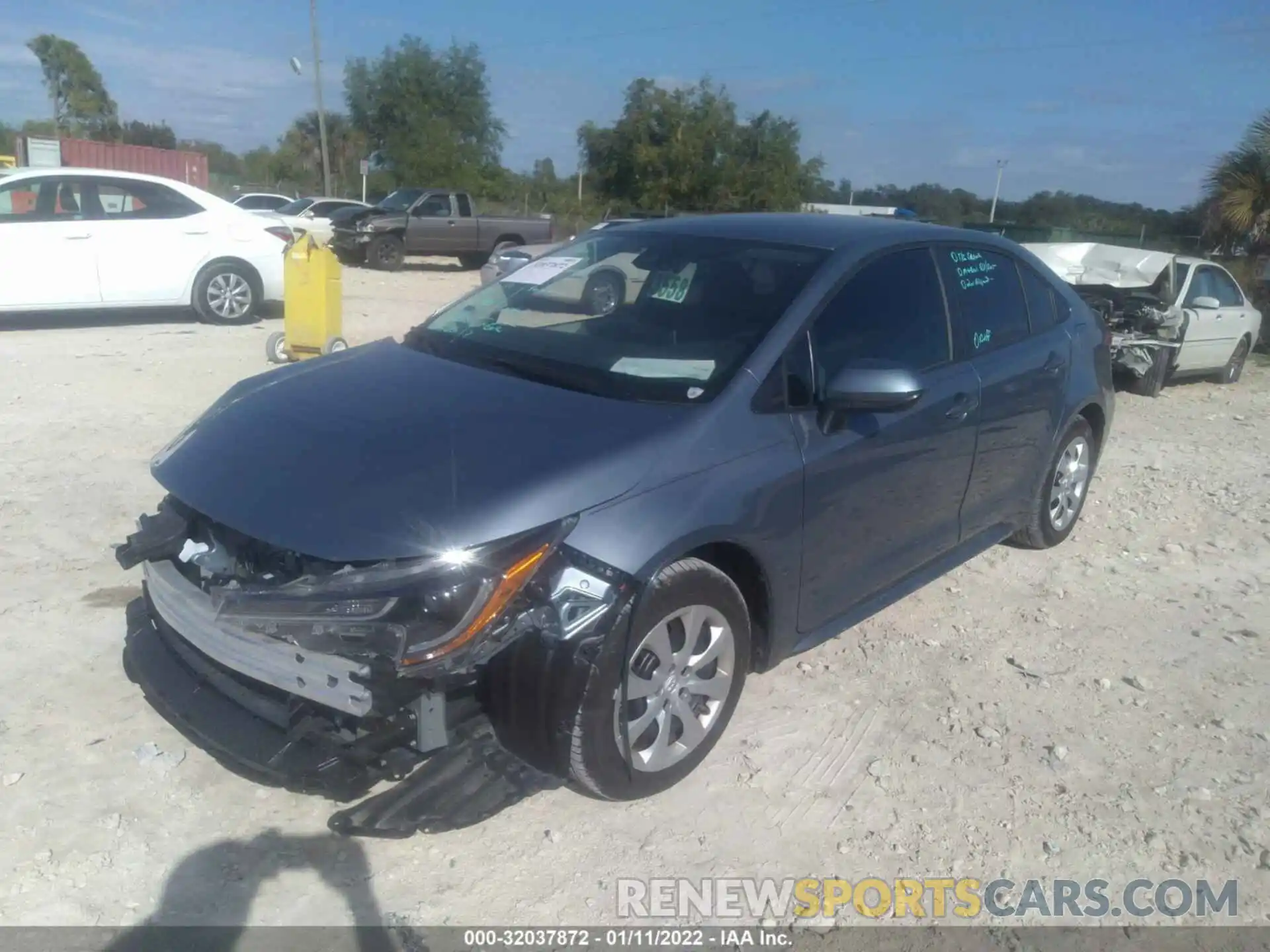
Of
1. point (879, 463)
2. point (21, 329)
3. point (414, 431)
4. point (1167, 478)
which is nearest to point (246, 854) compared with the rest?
point (414, 431)

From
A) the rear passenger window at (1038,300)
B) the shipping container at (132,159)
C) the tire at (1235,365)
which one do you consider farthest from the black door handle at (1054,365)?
the shipping container at (132,159)

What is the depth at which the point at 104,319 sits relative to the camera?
11977 mm

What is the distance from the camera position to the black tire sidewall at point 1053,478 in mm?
5254

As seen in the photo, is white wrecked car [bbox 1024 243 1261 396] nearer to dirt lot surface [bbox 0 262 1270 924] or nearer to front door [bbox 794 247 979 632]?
dirt lot surface [bbox 0 262 1270 924]

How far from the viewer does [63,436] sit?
6.75 m

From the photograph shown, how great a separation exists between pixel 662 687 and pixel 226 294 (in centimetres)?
1002

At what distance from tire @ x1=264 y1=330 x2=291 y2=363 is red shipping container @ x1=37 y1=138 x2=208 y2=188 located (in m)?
21.8

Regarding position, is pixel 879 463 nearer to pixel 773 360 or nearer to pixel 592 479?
pixel 773 360

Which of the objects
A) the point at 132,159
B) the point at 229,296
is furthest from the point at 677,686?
the point at 132,159

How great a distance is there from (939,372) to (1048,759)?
→ 4.99 feet

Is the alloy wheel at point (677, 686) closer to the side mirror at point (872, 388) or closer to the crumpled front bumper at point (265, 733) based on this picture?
the crumpled front bumper at point (265, 733)

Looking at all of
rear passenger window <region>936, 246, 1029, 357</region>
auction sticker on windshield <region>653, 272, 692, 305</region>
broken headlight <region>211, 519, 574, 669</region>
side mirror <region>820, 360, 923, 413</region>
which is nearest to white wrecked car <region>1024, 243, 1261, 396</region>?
rear passenger window <region>936, 246, 1029, 357</region>

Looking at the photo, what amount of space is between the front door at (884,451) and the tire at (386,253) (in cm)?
1740

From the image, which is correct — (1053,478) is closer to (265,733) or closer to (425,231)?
(265,733)
